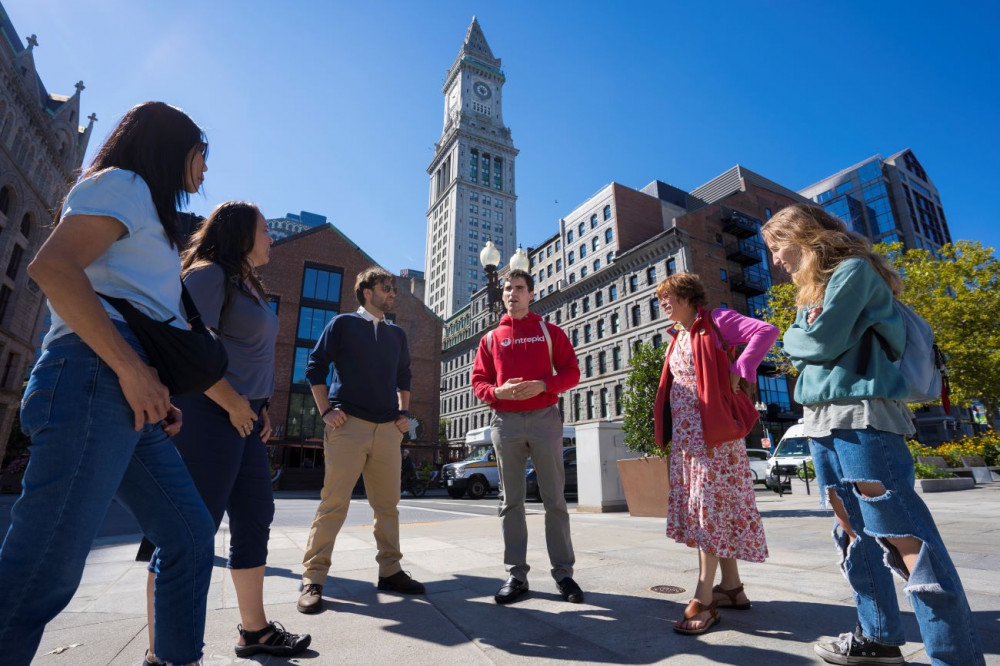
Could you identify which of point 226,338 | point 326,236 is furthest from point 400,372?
point 326,236

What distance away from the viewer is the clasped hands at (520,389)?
3285 mm

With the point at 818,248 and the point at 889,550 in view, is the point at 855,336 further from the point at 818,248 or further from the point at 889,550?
the point at 889,550

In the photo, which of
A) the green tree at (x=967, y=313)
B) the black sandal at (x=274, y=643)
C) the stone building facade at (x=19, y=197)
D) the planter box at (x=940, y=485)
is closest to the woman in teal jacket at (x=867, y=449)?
the black sandal at (x=274, y=643)

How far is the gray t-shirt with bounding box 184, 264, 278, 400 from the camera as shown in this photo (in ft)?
7.57

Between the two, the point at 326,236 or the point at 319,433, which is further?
the point at 326,236

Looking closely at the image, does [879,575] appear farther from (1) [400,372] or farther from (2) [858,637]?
(1) [400,372]

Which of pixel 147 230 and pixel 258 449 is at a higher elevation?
pixel 147 230

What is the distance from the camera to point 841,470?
80.5 inches

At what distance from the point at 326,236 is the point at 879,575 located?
36.3 meters

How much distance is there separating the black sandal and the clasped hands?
1.73 metres

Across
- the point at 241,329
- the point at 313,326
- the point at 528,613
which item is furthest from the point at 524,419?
the point at 313,326

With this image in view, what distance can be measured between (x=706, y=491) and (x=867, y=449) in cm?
102

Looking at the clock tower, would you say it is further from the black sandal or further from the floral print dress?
the black sandal

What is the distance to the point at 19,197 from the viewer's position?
3195cm
